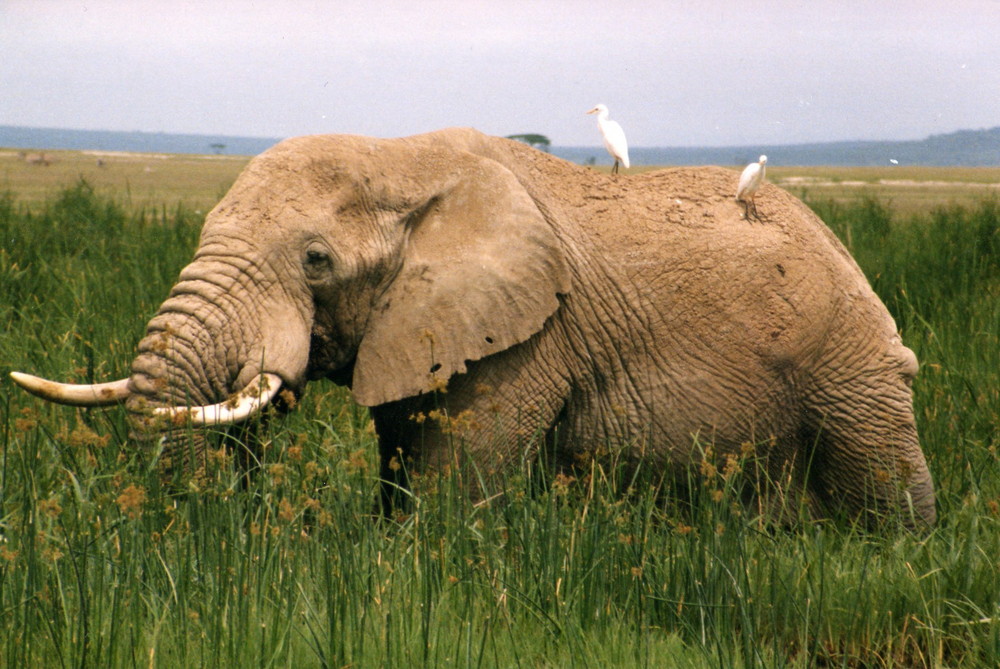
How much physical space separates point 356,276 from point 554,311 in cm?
74

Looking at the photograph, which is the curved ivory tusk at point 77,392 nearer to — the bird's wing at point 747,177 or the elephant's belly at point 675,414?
the elephant's belly at point 675,414

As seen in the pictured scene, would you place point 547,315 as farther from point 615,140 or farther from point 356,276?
point 615,140

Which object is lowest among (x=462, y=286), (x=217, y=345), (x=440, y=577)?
(x=440, y=577)

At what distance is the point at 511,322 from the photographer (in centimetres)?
444

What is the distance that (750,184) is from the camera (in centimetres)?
481

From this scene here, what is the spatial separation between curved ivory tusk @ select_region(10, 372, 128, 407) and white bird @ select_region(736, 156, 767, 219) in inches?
95.2

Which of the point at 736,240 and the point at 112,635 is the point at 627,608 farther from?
the point at 736,240

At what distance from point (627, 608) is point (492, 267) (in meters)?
1.45

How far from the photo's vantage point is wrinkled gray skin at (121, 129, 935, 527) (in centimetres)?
421

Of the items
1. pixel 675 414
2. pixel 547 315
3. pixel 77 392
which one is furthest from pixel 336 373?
pixel 675 414

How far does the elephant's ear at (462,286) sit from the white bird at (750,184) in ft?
2.68

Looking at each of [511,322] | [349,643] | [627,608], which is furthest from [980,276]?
[349,643]

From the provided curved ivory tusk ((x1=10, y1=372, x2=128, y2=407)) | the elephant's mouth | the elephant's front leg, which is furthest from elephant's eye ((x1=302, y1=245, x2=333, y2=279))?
curved ivory tusk ((x1=10, y1=372, x2=128, y2=407))

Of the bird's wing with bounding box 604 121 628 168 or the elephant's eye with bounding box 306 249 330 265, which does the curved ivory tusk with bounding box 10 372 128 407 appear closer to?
the elephant's eye with bounding box 306 249 330 265
